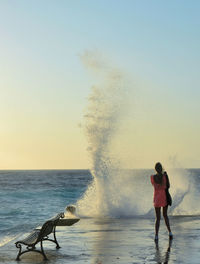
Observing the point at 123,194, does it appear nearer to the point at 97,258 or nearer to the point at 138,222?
the point at 138,222

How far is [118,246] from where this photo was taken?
34.0ft

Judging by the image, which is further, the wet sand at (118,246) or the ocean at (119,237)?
the ocean at (119,237)

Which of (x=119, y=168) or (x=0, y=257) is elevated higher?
(x=119, y=168)

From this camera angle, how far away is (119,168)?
2469cm

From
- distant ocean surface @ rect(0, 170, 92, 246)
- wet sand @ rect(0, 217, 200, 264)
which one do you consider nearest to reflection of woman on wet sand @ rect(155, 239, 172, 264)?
wet sand @ rect(0, 217, 200, 264)

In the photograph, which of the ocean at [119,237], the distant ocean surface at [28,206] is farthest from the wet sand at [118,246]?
the distant ocean surface at [28,206]

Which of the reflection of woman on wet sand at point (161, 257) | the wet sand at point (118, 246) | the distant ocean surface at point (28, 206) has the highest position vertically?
the reflection of woman on wet sand at point (161, 257)

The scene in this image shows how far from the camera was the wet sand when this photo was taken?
29.1 ft

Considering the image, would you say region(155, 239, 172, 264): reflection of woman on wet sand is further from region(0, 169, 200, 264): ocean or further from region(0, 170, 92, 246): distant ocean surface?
region(0, 170, 92, 246): distant ocean surface

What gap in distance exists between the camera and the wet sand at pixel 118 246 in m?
8.87

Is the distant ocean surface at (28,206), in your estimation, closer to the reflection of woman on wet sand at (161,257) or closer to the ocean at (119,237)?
the ocean at (119,237)

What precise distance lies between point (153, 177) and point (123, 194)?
11.5 m

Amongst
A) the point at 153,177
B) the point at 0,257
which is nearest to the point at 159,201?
the point at 153,177

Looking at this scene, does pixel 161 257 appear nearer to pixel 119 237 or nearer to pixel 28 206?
pixel 119 237
